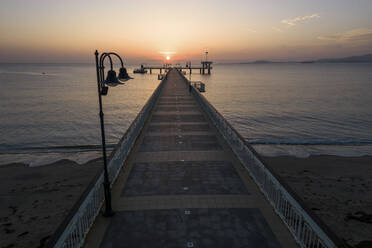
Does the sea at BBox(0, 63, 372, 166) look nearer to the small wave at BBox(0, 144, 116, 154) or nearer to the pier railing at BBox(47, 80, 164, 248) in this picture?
the small wave at BBox(0, 144, 116, 154)

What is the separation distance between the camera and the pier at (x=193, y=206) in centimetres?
630

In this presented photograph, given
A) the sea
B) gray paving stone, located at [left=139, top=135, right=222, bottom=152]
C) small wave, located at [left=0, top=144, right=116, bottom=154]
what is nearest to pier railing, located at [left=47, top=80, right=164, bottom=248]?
gray paving stone, located at [left=139, top=135, right=222, bottom=152]

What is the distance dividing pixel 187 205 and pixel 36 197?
10.4m

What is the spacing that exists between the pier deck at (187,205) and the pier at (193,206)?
3 centimetres

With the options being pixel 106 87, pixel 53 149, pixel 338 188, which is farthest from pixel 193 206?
pixel 53 149

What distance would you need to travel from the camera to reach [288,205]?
23.1ft

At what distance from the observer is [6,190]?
14961 mm

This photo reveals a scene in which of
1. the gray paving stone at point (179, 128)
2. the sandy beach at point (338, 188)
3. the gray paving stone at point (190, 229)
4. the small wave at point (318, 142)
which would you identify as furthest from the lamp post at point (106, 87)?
the small wave at point (318, 142)

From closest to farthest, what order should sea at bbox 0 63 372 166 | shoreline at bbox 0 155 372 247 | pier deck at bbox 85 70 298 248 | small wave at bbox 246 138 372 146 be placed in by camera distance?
1. pier deck at bbox 85 70 298 248
2. shoreline at bbox 0 155 372 247
3. sea at bbox 0 63 372 166
4. small wave at bbox 246 138 372 146

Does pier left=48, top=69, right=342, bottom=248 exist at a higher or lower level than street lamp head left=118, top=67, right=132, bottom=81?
lower

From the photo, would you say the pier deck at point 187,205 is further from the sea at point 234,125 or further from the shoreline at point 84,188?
the sea at point 234,125

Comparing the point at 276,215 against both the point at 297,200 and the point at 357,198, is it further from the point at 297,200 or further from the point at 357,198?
the point at 357,198

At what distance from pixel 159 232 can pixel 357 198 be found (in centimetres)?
1223

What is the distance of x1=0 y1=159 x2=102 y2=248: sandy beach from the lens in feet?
34.1
